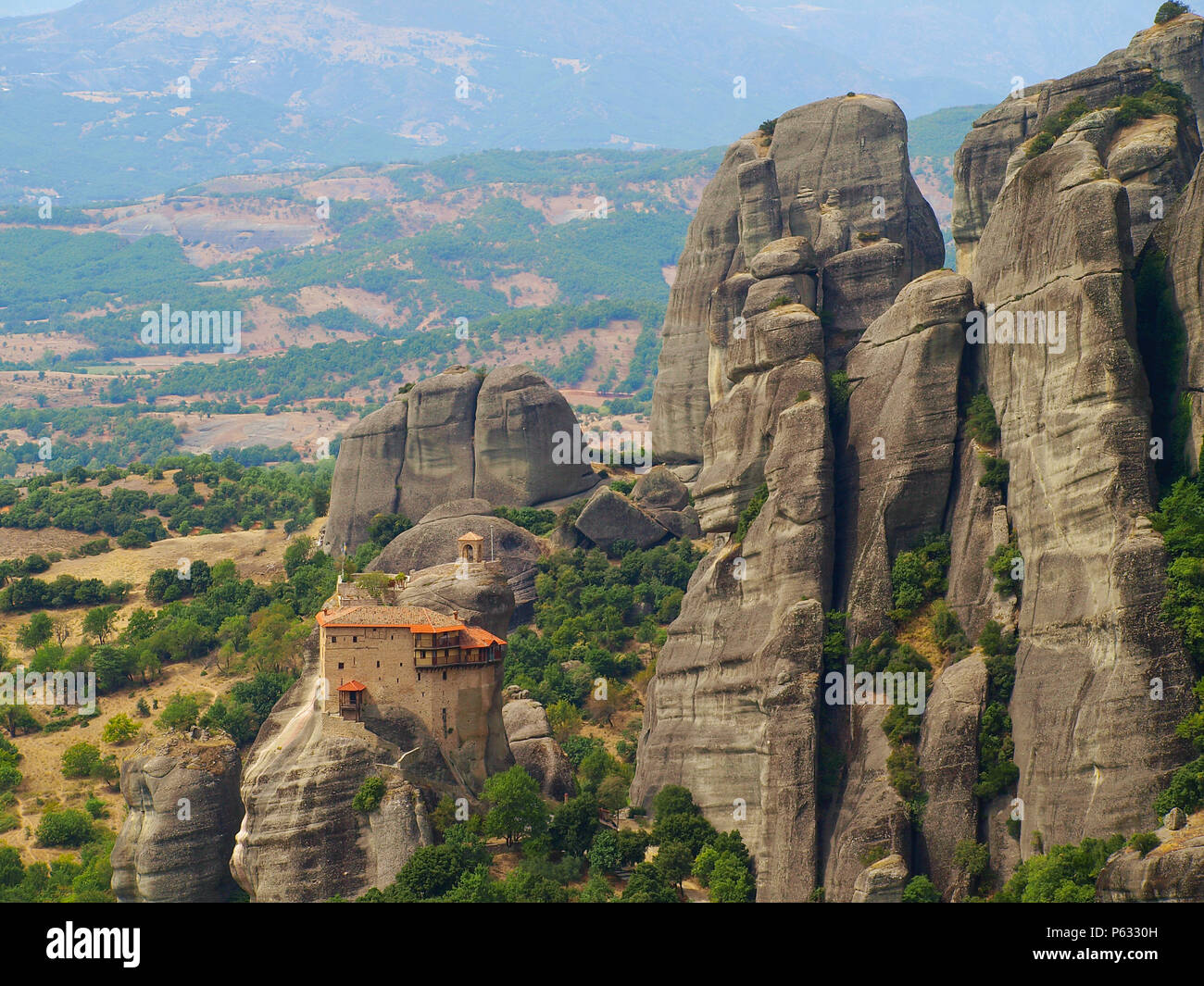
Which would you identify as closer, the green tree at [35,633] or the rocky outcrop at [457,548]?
the rocky outcrop at [457,548]

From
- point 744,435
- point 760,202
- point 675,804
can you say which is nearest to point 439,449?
point 760,202

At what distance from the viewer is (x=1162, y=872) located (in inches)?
2111

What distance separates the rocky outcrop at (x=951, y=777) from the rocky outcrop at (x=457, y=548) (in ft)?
127

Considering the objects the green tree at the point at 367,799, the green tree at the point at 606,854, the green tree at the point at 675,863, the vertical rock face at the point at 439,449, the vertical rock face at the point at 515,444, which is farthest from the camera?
the vertical rock face at the point at 439,449

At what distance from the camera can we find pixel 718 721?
72.6 m

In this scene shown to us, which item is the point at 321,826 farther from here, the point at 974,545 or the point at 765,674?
the point at 974,545

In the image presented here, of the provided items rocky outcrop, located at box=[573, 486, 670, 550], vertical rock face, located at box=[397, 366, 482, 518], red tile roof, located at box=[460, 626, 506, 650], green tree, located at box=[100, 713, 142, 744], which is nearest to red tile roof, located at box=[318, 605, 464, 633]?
red tile roof, located at box=[460, 626, 506, 650]

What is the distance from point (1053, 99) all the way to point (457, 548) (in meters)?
38.6

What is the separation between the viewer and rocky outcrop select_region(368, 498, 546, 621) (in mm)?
100250

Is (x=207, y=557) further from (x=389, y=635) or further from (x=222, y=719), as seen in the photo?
(x=389, y=635)

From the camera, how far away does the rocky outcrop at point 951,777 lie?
63.7 meters

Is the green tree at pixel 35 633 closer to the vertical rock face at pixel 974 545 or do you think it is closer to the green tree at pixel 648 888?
the green tree at pixel 648 888

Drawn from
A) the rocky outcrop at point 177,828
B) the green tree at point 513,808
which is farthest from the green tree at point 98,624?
the green tree at point 513,808

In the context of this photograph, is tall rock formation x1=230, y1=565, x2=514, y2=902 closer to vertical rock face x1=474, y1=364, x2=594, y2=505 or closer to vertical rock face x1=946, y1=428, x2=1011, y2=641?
vertical rock face x1=946, y1=428, x2=1011, y2=641
